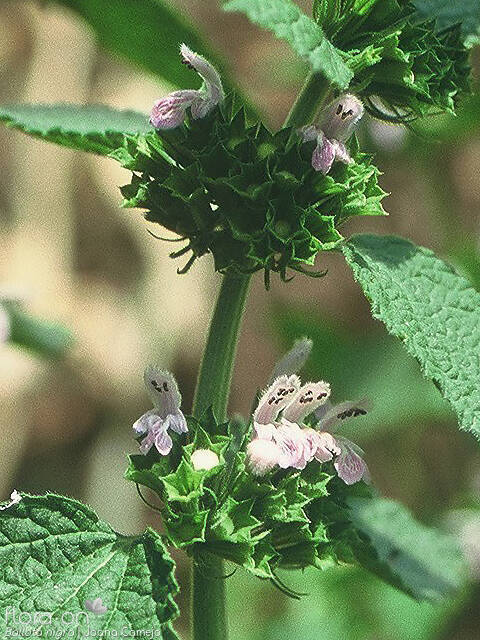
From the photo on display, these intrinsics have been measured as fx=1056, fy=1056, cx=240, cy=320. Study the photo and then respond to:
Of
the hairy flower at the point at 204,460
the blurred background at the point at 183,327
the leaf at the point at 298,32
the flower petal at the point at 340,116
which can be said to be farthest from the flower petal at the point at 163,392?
the blurred background at the point at 183,327

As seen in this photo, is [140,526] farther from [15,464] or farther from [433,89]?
[433,89]

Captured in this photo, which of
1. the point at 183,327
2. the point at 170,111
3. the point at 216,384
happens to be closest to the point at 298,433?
the point at 216,384

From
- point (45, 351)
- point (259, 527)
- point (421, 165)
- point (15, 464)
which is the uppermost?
point (421, 165)

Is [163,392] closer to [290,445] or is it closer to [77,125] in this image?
[290,445]

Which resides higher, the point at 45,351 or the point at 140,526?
the point at 45,351

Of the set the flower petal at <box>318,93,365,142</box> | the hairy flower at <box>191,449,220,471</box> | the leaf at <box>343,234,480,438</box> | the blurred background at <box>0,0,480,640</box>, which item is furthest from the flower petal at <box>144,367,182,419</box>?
the blurred background at <box>0,0,480,640</box>

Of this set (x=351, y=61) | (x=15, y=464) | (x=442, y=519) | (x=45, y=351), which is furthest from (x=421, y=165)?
(x=351, y=61)
